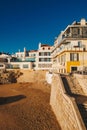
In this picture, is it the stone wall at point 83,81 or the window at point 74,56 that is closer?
the stone wall at point 83,81

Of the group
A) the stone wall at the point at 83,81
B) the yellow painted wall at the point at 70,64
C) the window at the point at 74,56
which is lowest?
the stone wall at the point at 83,81

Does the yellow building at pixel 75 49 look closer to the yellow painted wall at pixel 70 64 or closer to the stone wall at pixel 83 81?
the yellow painted wall at pixel 70 64

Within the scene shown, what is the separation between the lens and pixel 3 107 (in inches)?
1061

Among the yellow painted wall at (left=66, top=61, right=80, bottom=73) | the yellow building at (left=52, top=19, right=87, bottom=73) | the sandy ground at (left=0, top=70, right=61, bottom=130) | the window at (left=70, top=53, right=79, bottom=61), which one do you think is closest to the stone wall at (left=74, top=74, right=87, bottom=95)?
the sandy ground at (left=0, top=70, right=61, bottom=130)

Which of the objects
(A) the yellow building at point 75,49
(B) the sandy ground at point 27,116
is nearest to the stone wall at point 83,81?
(B) the sandy ground at point 27,116

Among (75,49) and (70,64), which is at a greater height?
(75,49)

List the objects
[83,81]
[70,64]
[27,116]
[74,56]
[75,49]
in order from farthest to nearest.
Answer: [70,64] < [74,56] < [75,49] < [83,81] < [27,116]

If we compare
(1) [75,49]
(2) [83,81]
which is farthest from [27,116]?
(1) [75,49]

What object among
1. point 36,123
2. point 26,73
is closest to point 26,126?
point 36,123

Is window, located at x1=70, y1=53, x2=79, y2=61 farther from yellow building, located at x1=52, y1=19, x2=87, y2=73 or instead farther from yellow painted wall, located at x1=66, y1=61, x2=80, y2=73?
yellow painted wall, located at x1=66, y1=61, x2=80, y2=73

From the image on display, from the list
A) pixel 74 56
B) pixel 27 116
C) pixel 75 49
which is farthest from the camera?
pixel 74 56

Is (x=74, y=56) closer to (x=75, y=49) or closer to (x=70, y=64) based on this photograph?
(x=75, y=49)

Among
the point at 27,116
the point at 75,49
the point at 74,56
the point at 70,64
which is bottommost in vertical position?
the point at 27,116

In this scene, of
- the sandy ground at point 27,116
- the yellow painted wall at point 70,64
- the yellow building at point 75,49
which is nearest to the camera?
the sandy ground at point 27,116
